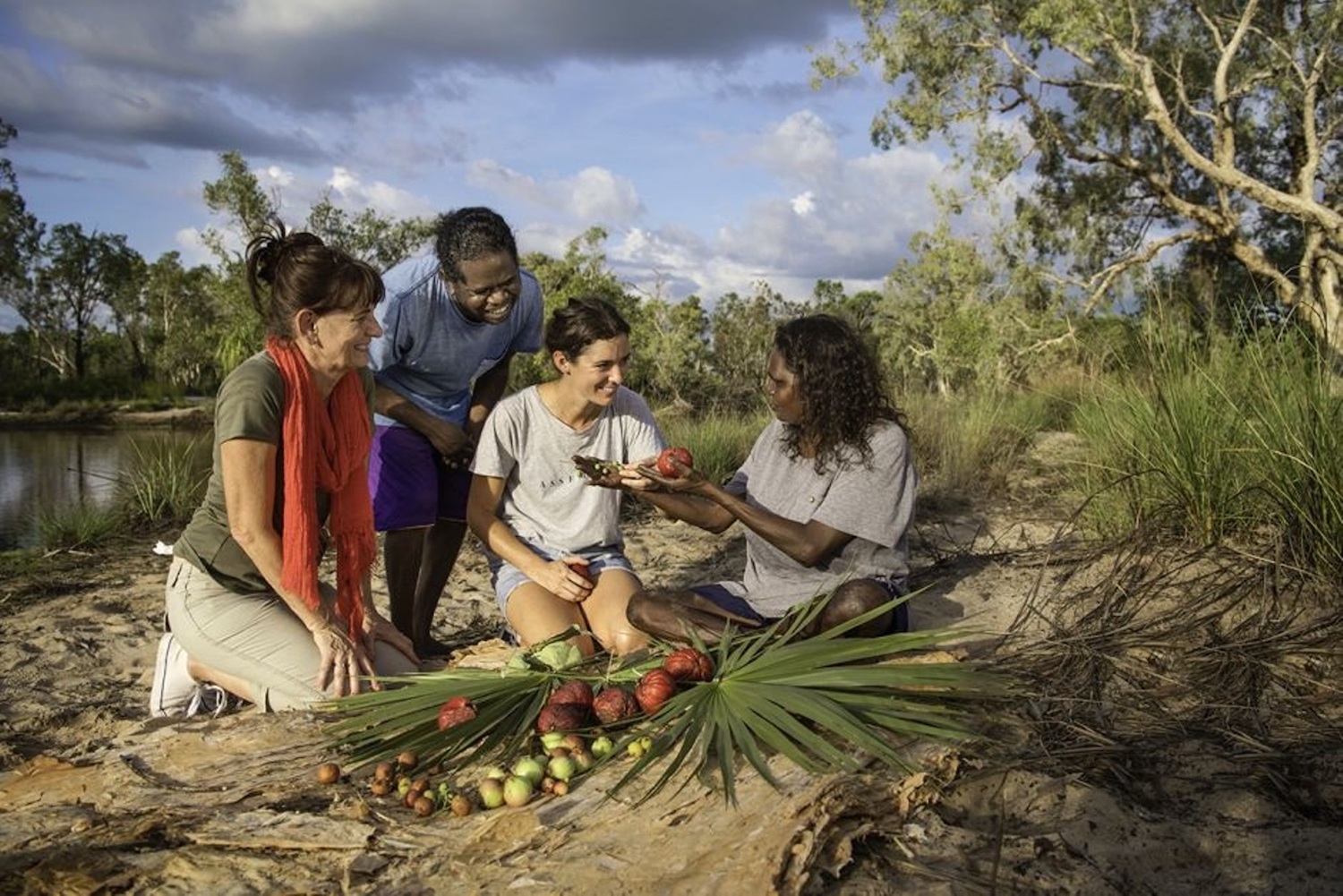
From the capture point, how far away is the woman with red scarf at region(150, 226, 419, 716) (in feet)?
10.9

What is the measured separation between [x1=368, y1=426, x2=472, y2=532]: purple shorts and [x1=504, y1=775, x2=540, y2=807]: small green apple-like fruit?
6.41 feet

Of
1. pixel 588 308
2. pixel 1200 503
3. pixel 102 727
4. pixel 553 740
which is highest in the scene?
pixel 588 308

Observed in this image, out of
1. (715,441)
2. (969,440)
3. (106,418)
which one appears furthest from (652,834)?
(106,418)

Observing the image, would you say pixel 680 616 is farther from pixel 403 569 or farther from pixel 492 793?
pixel 403 569

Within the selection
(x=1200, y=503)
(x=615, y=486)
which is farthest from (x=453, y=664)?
(x=1200, y=503)

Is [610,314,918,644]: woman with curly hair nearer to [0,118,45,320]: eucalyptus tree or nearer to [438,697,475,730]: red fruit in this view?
[438,697,475,730]: red fruit

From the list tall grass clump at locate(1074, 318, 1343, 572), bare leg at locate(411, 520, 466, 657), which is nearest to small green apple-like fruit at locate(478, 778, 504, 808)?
bare leg at locate(411, 520, 466, 657)

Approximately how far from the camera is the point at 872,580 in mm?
3674

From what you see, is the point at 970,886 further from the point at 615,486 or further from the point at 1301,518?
the point at 1301,518

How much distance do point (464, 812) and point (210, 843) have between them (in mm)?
585

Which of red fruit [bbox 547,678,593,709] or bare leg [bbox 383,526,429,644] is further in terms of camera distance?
bare leg [bbox 383,526,429,644]

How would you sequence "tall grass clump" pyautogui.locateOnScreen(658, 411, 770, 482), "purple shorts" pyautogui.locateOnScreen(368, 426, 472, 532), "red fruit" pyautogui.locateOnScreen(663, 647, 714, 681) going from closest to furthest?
"red fruit" pyautogui.locateOnScreen(663, 647, 714, 681), "purple shorts" pyautogui.locateOnScreen(368, 426, 472, 532), "tall grass clump" pyautogui.locateOnScreen(658, 411, 770, 482)

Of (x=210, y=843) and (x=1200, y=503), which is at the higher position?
(x=1200, y=503)

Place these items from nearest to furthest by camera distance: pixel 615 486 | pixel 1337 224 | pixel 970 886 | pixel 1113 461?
pixel 970 886 → pixel 615 486 → pixel 1113 461 → pixel 1337 224
